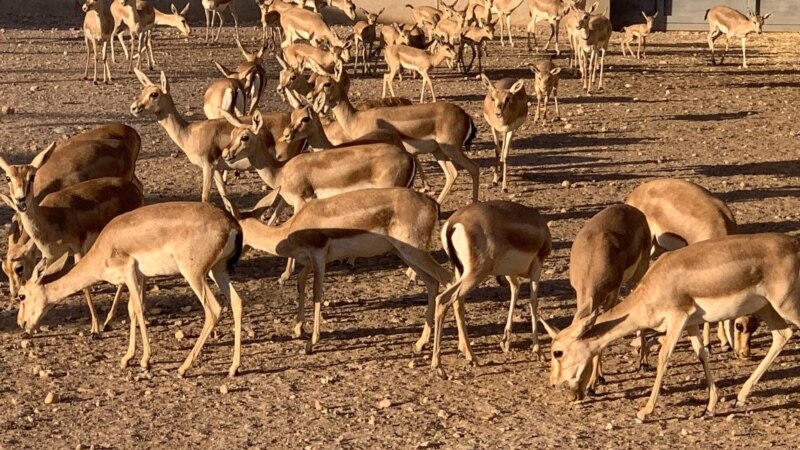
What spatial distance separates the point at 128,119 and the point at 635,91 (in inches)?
317

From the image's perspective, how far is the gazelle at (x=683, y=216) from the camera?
10.3 m

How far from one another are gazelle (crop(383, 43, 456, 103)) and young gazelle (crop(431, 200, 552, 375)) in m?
10.8

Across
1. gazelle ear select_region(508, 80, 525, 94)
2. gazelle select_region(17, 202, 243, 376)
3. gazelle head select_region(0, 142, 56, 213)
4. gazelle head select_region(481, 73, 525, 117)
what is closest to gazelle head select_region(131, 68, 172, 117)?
gazelle head select_region(0, 142, 56, 213)

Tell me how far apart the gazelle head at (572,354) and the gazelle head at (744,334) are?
1549 mm

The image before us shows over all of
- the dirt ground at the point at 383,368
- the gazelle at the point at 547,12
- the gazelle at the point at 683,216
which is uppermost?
the gazelle at the point at 683,216

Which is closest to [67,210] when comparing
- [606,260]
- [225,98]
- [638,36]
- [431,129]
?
[606,260]

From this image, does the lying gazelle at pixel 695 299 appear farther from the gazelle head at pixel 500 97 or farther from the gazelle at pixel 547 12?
the gazelle at pixel 547 12

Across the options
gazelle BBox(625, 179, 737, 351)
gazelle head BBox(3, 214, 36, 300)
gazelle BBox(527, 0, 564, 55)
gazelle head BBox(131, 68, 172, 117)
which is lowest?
gazelle BBox(527, 0, 564, 55)

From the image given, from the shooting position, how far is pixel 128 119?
18453mm

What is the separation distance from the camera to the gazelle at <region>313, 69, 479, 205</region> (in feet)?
46.3

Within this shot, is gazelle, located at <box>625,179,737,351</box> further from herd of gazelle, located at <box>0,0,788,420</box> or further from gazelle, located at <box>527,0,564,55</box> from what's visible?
gazelle, located at <box>527,0,564,55</box>

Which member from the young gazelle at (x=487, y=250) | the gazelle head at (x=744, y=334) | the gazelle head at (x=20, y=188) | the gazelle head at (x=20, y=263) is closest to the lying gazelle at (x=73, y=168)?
the gazelle head at (x=20, y=263)

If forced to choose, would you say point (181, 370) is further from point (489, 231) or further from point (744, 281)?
point (744, 281)

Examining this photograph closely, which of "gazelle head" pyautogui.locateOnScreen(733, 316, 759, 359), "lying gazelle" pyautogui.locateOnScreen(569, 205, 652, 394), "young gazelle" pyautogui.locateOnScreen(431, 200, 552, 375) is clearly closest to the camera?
"lying gazelle" pyautogui.locateOnScreen(569, 205, 652, 394)
